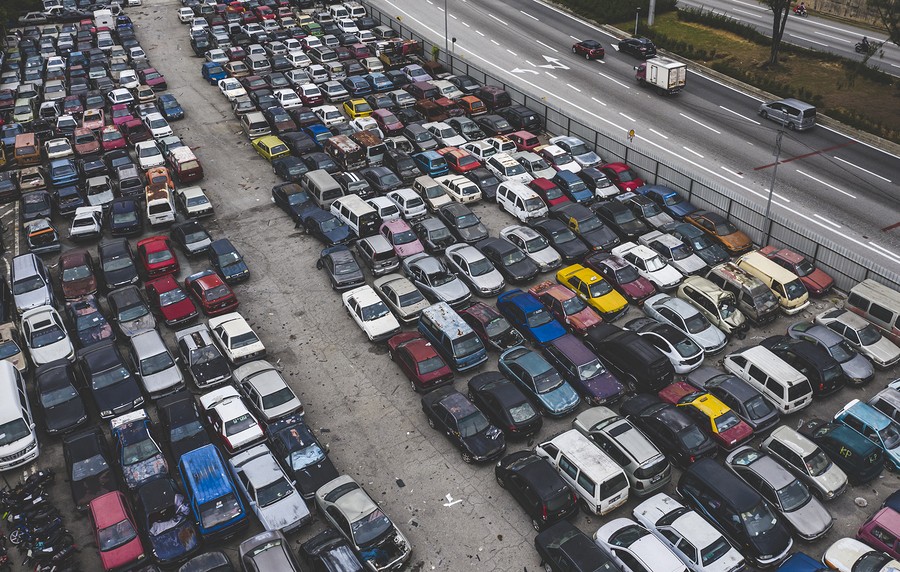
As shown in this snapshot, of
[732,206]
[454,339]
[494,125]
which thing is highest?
[732,206]

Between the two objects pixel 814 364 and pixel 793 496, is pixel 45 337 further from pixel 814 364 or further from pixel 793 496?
pixel 814 364

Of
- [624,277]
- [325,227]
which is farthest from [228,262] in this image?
[624,277]

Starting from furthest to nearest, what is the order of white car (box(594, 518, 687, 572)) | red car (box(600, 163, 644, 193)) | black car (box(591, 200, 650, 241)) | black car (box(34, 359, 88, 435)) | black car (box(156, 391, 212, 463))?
red car (box(600, 163, 644, 193))
black car (box(591, 200, 650, 241))
black car (box(34, 359, 88, 435))
black car (box(156, 391, 212, 463))
white car (box(594, 518, 687, 572))

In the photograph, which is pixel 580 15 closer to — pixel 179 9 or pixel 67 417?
pixel 179 9

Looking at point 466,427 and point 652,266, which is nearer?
point 466,427

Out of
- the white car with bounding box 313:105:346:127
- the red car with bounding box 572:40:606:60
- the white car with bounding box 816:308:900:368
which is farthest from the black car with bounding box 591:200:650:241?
the red car with bounding box 572:40:606:60

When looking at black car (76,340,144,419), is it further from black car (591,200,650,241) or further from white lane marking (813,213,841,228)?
white lane marking (813,213,841,228)
